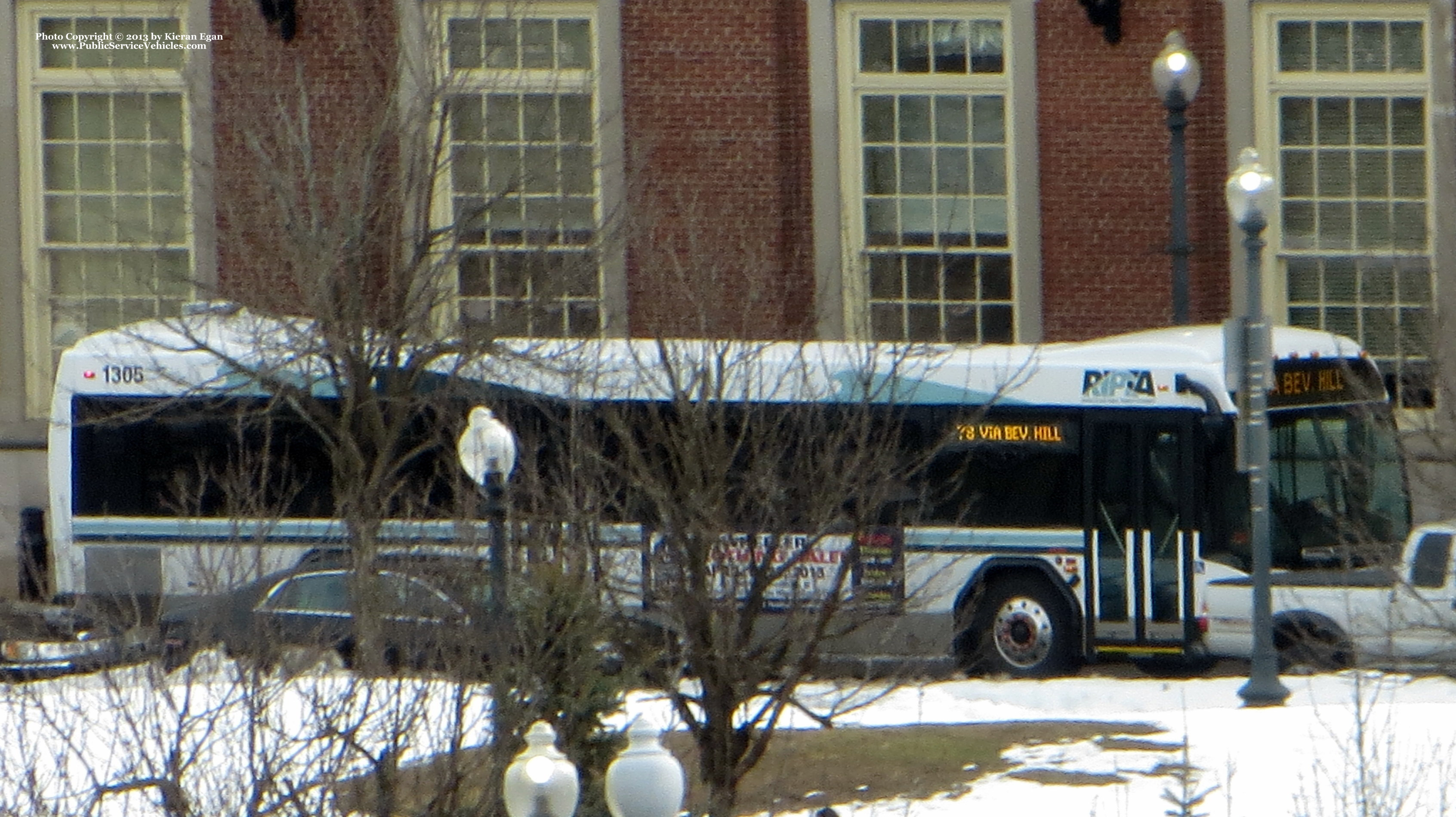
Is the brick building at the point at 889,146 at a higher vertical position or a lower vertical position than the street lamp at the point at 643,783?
higher

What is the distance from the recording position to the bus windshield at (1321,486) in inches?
730

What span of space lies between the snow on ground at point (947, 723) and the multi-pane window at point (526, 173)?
424cm

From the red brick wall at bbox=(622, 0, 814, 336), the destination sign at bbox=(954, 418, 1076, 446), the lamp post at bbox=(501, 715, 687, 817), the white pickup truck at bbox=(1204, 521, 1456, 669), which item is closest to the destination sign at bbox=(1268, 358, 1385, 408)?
the white pickup truck at bbox=(1204, 521, 1456, 669)

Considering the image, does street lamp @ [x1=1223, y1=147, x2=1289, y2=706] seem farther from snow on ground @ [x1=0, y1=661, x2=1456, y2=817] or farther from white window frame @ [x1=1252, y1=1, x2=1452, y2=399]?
white window frame @ [x1=1252, y1=1, x2=1452, y2=399]

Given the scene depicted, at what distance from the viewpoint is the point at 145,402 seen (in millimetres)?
19609

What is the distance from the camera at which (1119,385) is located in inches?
736

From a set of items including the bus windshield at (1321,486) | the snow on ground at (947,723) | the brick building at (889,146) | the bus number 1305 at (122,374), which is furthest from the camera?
the brick building at (889,146)

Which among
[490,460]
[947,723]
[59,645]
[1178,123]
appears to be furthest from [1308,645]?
[59,645]

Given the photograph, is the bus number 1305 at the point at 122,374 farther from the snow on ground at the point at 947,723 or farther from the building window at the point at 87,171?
the snow on ground at the point at 947,723

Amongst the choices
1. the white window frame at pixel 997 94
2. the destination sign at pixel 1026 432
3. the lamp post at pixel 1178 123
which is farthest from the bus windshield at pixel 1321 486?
the white window frame at pixel 997 94

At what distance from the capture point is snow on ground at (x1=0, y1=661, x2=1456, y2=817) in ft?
26.8

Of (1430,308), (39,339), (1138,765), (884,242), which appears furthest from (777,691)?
(39,339)

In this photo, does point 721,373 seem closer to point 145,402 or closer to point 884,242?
point 145,402

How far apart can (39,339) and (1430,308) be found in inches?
591
